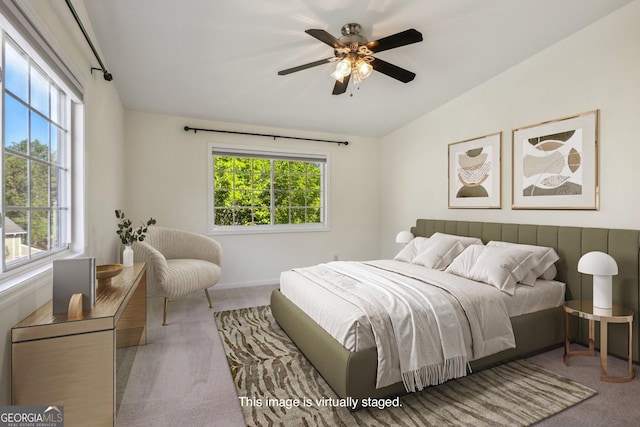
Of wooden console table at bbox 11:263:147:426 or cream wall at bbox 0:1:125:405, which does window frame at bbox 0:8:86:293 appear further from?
Result: wooden console table at bbox 11:263:147:426

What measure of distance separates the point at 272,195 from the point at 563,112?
362cm

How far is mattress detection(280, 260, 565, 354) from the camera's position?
1847mm

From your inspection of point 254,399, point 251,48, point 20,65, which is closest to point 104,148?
point 20,65

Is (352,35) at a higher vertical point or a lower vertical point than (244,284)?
higher

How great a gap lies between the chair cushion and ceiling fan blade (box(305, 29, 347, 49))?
2.51 meters

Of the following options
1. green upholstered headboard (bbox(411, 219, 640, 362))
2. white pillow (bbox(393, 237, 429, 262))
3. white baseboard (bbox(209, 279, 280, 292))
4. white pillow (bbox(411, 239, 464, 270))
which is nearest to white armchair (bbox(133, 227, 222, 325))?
white baseboard (bbox(209, 279, 280, 292))

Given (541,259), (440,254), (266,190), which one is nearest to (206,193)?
(266,190)

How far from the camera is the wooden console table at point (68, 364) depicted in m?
1.31

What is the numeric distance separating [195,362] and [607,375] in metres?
2.96

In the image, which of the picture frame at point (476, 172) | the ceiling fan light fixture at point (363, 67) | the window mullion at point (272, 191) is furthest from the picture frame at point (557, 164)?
the window mullion at point (272, 191)

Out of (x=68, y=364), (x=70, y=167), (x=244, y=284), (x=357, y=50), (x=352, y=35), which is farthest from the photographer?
(x=244, y=284)

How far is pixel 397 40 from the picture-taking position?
7.28ft

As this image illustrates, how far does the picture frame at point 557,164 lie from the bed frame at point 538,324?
27 cm

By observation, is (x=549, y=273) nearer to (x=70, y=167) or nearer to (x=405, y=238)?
(x=405, y=238)
